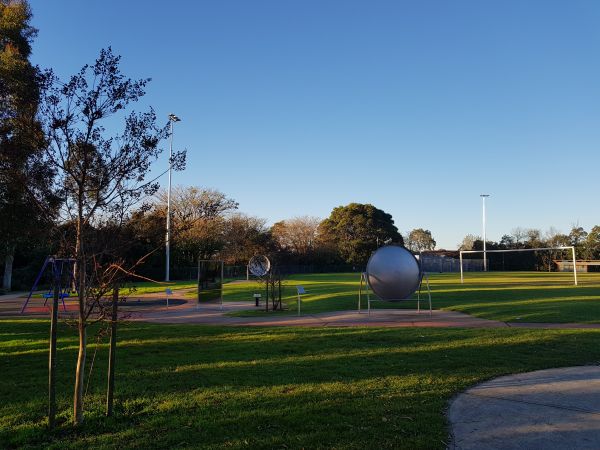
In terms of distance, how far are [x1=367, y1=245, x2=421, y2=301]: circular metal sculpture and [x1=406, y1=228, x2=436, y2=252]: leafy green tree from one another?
11622cm

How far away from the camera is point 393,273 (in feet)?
54.4

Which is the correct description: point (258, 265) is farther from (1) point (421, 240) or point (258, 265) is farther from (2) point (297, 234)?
(1) point (421, 240)

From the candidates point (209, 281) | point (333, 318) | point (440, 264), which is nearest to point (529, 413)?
point (333, 318)

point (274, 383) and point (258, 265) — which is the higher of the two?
point (258, 265)

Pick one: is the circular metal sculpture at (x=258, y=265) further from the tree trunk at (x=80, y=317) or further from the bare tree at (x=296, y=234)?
the bare tree at (x=296, y=234)

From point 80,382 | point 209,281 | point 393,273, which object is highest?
point 393,273

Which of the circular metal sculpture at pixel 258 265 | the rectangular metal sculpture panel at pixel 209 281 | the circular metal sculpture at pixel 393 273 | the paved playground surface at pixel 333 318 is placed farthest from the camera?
the circular metal sculpture at pixel 258 265

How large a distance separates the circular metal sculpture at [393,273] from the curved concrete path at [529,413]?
8.97 m

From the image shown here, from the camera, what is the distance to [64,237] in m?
5.39

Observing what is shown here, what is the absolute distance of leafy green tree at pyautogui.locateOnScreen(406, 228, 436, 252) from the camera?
13200cm

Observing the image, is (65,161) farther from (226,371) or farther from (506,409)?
(506,409)

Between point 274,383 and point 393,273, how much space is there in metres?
10.1

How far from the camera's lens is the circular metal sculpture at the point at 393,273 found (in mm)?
16609

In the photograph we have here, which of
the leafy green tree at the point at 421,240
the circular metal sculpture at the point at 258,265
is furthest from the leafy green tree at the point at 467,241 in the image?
the circular metal sculpture at the point at 258,265
